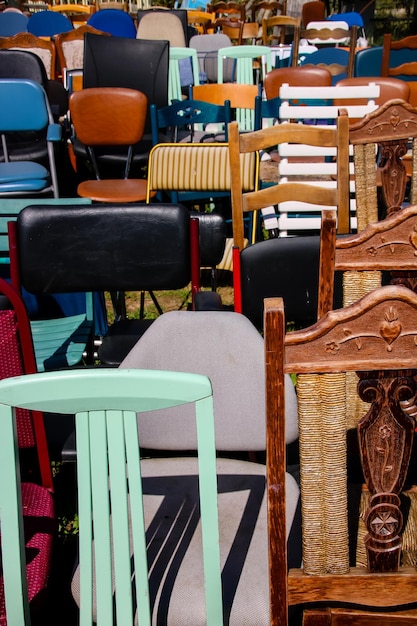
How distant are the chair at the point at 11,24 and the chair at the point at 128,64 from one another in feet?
18.0

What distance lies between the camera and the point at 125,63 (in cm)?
561

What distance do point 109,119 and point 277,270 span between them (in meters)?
2.31

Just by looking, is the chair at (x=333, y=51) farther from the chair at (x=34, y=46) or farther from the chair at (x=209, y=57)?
the chair at (x=34, y=46)

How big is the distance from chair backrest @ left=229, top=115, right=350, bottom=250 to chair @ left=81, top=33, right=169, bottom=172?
2.79 metres

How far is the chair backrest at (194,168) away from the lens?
330cm

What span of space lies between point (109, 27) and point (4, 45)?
8.42 ft

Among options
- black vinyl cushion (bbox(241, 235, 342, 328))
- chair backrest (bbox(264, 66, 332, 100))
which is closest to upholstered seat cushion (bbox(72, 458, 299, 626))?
black vinyl cushion (bbox(241, 235, 342, 328))

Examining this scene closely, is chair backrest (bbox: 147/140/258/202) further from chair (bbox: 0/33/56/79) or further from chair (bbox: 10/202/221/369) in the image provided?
chair (bbox: 0/33/56/79)

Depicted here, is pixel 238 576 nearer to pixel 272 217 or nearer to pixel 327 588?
pixel 327 588

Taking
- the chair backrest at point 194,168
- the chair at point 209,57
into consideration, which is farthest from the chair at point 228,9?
the chair backrest at point 194,168

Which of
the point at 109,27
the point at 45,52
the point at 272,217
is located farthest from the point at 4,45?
the point at 272,217

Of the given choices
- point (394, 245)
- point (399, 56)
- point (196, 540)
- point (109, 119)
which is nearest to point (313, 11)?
point (399, 56)

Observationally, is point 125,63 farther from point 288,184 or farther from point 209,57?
point 288,184

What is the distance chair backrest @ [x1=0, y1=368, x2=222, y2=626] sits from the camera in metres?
1.03
